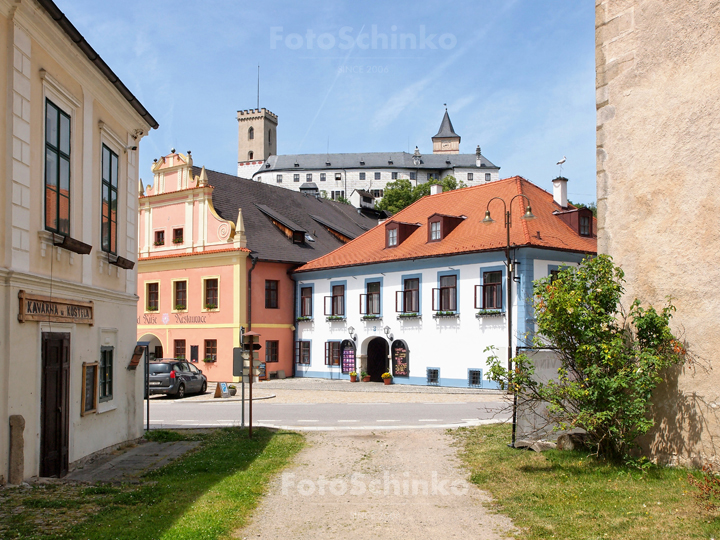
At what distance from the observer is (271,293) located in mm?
38219

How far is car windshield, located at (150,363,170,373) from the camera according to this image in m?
28.2

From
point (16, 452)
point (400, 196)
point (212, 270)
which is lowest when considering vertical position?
point (16, 452)

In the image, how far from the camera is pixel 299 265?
131ft

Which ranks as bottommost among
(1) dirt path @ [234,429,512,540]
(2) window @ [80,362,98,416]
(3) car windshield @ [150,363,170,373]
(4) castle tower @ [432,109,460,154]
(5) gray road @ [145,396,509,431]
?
(5) gray road @ [145,396,509,431]

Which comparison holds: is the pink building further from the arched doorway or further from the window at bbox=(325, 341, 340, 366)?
the arched doorway

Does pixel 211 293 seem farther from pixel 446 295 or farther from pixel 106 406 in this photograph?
pixel 106 406

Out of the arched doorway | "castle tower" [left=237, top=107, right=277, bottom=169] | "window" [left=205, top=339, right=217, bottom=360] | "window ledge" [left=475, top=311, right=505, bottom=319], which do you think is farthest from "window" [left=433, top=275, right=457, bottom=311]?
"castle tower" [left=237, top=107, right=277, bottom=169]

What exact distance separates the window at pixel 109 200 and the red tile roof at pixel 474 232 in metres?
18.3

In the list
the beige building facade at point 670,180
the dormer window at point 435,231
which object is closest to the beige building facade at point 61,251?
the beige building facade at point 670,180

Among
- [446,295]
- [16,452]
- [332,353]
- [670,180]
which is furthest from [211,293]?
[670,180]

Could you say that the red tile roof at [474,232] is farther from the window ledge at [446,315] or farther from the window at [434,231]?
the window ledge at [446,315]

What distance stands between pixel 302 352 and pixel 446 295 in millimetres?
10377

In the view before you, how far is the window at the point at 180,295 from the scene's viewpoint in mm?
38719

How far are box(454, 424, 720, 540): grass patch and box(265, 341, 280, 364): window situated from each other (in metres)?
26.2
